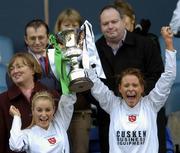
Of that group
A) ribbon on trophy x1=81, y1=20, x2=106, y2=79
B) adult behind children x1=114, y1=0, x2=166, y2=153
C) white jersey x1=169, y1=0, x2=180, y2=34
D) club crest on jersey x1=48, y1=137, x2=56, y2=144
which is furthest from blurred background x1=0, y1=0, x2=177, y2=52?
club crest on jersey x1=48, y1=137, x2=56, y2=144

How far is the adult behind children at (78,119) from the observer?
19.1ft

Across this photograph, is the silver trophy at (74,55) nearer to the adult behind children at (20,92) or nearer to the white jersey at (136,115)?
the white jersey at (136,115)

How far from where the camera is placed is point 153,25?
8133 millimetres

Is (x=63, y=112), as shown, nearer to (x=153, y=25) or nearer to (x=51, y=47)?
(x=51, y=47)

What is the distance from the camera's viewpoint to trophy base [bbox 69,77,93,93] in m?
5.24

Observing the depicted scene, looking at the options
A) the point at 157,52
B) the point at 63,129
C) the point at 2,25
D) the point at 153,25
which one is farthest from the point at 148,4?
the point at 63,129

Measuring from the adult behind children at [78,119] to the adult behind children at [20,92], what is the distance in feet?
0.95

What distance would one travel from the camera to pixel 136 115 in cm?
554

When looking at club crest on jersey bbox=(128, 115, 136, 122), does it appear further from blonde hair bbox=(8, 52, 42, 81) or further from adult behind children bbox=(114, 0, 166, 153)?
blonde hair bbox=(8, 52, 42, 81)

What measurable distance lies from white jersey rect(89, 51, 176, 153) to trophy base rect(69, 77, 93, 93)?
0.14m

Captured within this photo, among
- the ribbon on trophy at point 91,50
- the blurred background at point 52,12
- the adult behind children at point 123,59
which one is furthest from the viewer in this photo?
the blurred background at point 52,12

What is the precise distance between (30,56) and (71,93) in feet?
1.38

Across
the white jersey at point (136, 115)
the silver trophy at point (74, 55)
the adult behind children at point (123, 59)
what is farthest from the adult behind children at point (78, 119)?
the silver trophy at point (74, 55)

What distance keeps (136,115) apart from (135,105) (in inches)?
3.0
